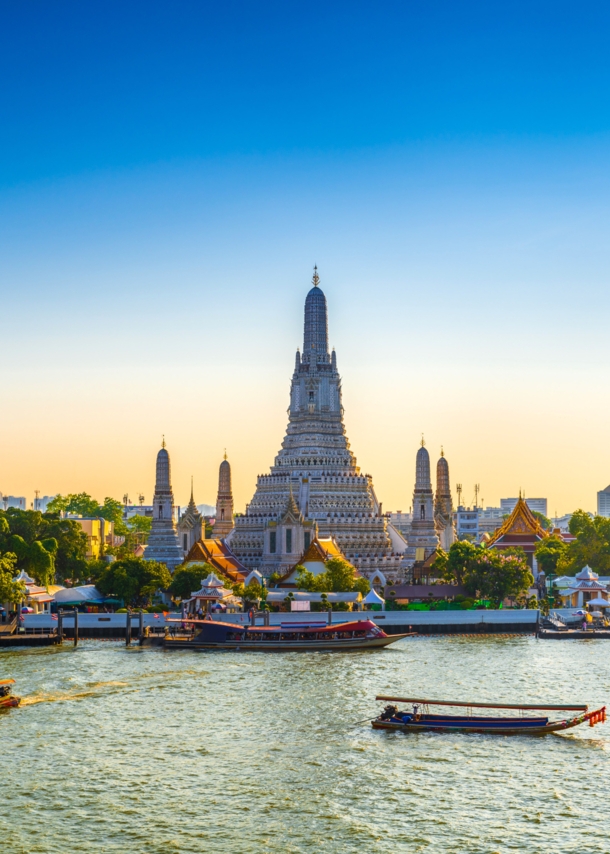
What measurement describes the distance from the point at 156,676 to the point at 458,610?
32.0 meters

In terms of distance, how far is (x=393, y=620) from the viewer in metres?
86.3

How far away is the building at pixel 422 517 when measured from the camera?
11550 cm

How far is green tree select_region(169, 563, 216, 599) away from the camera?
93500 millimetres

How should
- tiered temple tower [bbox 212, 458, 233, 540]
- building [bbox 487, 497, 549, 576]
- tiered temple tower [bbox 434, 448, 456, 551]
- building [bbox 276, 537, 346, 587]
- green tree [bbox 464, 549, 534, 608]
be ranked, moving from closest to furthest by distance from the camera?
1. green tree [bbox 464, 549, 534, 608]
2. building [bbox 276, 537, 346, 587]
3. tiered temple tower [bbox 212, 458, 233, 540]
4. tiered temple tower [bbox 434, 448, 456, 551]
5. building [bbox 487, 497, 549, 576]

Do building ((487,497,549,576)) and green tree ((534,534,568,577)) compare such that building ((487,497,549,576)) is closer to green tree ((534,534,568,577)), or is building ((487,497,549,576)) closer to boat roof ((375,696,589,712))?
green tree ((534,534,568,577))

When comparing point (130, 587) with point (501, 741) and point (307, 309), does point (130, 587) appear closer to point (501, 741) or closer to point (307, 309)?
point (307, 309)

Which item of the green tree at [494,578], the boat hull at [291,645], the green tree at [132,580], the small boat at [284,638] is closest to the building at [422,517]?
the green tree at [494,578]

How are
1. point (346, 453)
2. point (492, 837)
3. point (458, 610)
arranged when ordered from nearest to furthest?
1. point (492, 837)
2. point (458, 610)
3. point (346, 453)

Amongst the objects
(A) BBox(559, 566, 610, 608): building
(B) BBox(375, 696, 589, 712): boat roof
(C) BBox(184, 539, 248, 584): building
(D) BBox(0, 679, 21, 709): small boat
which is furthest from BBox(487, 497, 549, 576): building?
(D) BBox(0, 679, 21, 709): small boat

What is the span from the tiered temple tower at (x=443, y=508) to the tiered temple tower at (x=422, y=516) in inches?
359

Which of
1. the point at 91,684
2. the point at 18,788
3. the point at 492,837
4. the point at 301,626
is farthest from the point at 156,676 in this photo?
the point at 492,837

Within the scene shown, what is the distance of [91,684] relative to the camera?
59.6 meters

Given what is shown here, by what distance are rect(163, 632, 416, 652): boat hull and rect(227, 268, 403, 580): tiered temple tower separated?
28.5 m

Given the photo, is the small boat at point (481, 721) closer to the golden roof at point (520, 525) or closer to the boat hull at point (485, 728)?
the boat hull at point (485, 728)
